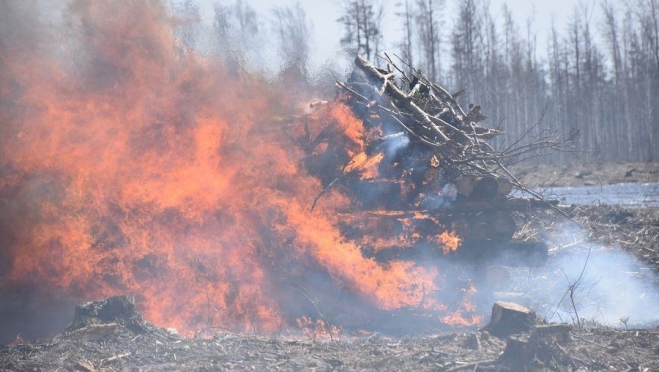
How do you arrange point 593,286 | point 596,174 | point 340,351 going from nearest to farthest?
point 340,351, point 593,286, point 596,174

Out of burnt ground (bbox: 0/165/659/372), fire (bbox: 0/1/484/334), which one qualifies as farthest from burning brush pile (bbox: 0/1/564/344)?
burnt ground (bbox: 0/165/659/372)

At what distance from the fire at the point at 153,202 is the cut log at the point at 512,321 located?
1.62 meters

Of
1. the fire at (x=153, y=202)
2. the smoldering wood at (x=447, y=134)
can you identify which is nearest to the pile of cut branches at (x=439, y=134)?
the smoldering wood at (x=447, y=134)

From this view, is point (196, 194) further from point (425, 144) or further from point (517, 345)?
point (517, 345)

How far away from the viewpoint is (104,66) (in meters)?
8.36

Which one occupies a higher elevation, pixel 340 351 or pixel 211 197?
pixel 211 197

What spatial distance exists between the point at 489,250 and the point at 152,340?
531 cm

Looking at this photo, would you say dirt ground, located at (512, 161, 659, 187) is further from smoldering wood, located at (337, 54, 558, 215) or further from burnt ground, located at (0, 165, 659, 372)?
burnt ground, located at (0, 165, 659, 372)

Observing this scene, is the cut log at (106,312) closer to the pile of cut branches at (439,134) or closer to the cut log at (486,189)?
the pile of cut branches at (439,134)

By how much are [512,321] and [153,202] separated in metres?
5.16

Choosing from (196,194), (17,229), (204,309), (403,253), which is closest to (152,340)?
(204,309)

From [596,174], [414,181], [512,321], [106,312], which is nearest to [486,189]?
→ [414,181]

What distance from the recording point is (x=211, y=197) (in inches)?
316

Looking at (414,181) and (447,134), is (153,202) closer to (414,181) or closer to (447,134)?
(414,181)
